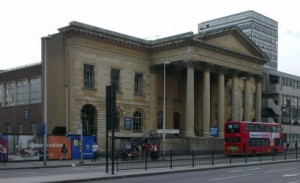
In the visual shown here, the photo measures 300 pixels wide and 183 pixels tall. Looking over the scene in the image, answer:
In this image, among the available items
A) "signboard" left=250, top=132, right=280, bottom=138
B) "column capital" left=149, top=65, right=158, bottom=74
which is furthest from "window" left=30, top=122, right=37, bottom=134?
"signboard" left=250, top=132, right=280, bottom=138

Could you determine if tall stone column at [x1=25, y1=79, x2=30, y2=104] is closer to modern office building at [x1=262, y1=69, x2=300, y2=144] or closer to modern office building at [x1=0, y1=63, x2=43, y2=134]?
modern office building at [x1=0, y1=63, x2=43, y2=134]

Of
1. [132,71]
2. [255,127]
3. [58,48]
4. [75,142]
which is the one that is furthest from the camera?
[132,71]

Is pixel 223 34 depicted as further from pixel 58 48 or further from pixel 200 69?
pixel 58 48

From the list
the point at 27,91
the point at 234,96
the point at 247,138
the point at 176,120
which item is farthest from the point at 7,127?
the point at 247,138

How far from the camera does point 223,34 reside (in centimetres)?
6462

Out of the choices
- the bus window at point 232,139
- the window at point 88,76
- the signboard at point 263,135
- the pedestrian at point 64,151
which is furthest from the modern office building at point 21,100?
the signboard at point 263,135

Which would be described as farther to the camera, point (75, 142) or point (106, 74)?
point (106, 74)

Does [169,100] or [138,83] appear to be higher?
[138,83]

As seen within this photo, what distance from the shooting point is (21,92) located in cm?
6394

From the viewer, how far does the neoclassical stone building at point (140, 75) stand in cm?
5331

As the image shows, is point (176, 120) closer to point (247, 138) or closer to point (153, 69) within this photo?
point (153, 69)

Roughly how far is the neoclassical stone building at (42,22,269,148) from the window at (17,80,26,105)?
8974 millimetres

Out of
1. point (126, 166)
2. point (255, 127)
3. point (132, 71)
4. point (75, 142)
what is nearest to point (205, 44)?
point (132, 71)

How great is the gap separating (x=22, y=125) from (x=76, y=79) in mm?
14382
